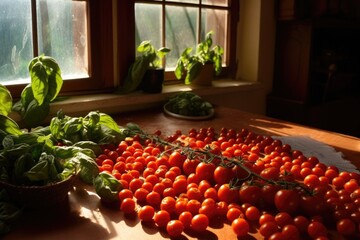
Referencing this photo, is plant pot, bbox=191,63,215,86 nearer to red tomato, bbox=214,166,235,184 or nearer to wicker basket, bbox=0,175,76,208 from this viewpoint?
red tomato, bbox=214,166,235,184

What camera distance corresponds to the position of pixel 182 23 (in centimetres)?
227

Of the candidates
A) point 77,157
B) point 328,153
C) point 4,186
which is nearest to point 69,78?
point 77,157

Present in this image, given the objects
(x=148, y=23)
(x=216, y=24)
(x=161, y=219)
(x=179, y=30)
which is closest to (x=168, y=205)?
(x=161, y=219)

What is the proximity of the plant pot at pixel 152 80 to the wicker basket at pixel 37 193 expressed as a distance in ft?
3.56

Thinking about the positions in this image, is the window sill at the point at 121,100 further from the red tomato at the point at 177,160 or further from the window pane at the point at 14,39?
the red tomato at the point at 177,160

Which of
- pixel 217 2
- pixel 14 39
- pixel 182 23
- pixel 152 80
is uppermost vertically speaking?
pixel 217 2

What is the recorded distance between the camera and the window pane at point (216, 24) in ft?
7.88

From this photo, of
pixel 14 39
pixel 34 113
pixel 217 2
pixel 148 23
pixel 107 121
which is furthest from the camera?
pixel 217 2

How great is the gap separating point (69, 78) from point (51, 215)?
102 cm

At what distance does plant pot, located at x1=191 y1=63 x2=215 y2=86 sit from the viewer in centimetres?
224

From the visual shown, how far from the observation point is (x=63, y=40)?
1838mm

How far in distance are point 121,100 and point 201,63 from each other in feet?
1.79

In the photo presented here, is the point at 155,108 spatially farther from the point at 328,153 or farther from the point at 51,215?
the point at 51,215

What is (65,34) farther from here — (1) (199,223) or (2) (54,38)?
(1) (199,223)
